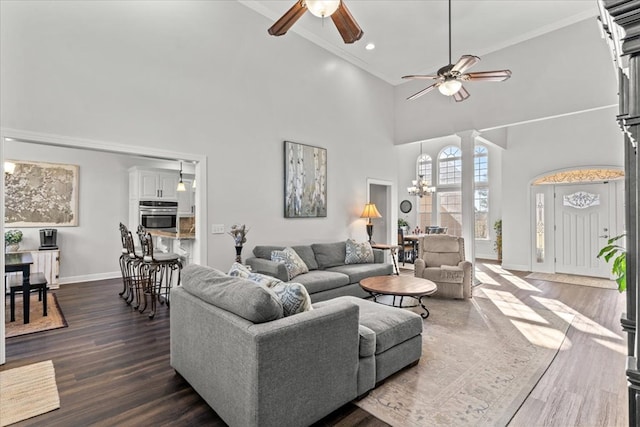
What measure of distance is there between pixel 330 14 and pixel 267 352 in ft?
8.49

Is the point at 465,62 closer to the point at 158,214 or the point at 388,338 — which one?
the point at 388,338

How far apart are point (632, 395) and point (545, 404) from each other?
73.2 inches

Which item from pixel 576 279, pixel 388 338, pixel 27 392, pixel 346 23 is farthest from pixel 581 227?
pixel 27 392

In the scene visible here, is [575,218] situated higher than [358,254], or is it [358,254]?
[575,218]

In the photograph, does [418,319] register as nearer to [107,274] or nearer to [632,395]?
[632,395]

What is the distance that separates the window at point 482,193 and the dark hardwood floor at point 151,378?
193 inches

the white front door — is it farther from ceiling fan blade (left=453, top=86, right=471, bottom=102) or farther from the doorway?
ceiling fan blade (left=453, top=86, right=471, bottom=102)

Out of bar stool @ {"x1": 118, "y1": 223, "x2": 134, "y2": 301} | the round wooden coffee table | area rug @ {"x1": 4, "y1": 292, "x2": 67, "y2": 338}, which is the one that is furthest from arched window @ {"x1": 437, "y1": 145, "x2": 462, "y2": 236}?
area rug @ {"x1": 4, "y1": 292, "x2": 67, "y2": 338}

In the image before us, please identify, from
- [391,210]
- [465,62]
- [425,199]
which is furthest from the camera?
[425,199]

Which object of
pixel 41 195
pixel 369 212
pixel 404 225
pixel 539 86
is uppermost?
pixel 539 86

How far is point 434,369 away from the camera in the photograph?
2.78m

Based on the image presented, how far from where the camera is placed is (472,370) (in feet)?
9.07

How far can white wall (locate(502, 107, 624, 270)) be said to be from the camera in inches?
254

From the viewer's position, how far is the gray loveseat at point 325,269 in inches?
169
